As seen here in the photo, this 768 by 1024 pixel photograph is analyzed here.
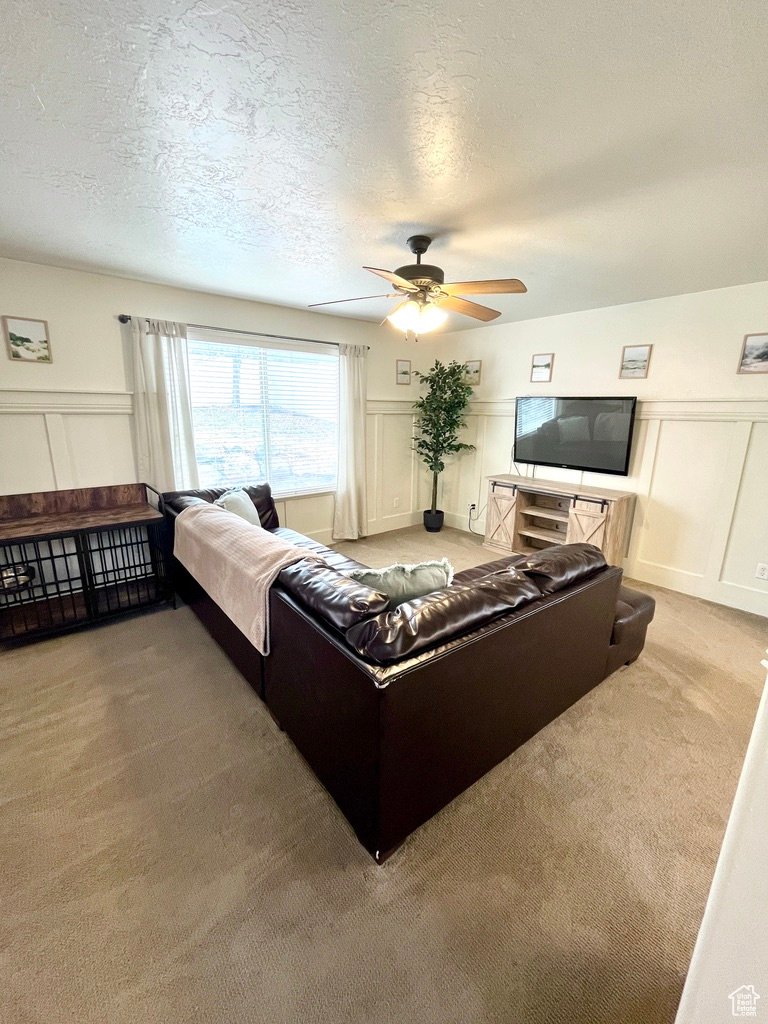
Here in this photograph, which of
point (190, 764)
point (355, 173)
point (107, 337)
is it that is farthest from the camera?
point (107, 337)

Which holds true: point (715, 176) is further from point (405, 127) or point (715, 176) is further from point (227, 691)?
point (227, 691)

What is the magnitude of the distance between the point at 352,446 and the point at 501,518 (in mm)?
1784

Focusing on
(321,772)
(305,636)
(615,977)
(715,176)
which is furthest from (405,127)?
(615,977)

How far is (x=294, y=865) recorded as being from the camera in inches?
54.2

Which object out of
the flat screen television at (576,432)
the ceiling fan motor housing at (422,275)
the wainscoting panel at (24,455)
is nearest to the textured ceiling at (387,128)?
the ceiling fan motor housing at (422,275)

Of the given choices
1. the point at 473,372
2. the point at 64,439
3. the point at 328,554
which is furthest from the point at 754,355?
the point at 64,439

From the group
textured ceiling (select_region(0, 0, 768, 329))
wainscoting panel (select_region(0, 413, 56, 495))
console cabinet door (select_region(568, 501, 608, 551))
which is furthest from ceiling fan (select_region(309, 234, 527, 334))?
wainscoting panel (select_region(0, 413, 56, 495))

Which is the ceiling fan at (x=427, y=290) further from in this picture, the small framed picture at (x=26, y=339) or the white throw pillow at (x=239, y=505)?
the small framed picture at (x=26, y=339)

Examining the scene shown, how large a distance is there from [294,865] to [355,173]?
2.58 m

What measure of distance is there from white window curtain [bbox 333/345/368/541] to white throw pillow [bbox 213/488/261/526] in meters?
1.43

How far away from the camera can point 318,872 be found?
1358 mm

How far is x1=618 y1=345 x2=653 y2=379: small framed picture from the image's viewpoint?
3.50 metres

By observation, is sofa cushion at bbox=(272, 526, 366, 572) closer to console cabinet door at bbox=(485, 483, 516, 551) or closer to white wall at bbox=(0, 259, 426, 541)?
white wall at bbox=(0, 259, 426, 541)

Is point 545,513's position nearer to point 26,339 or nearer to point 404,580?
point 404,580
